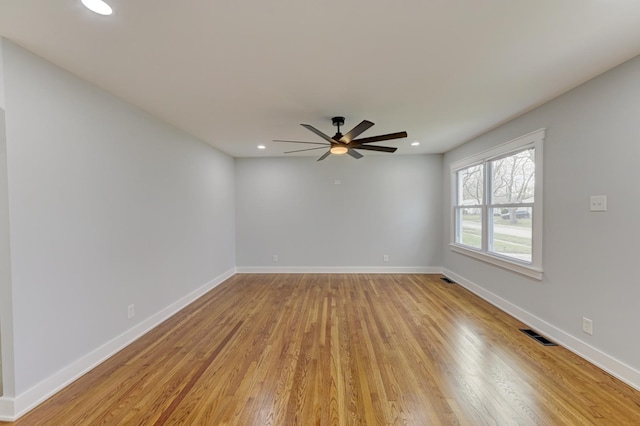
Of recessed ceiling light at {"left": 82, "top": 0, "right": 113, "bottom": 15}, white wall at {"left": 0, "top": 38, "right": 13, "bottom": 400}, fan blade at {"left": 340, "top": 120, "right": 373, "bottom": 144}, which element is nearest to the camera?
recessed ceiling light at {"left": 82, "top": 0, "right": 113, "bottom": 15}

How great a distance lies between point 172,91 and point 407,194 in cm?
448

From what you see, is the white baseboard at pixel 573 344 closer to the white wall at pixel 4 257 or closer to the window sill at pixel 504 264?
the window sill at pixel 504 264

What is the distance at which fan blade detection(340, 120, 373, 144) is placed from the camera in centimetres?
257

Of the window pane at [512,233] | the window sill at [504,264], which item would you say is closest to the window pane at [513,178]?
the window pane at [512,233]

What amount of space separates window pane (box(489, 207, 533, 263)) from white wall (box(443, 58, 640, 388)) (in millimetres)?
314

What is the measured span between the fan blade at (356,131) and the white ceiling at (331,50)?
1.01 feet

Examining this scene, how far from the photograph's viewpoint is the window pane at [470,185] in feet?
14.1

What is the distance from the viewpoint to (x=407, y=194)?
218 inches

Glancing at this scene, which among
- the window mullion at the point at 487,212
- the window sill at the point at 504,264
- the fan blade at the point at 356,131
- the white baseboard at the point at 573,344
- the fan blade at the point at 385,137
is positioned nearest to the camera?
the white baseboard at the point at 573,344

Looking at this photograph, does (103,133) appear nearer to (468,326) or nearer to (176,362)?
(176,362)

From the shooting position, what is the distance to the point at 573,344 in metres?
2.52

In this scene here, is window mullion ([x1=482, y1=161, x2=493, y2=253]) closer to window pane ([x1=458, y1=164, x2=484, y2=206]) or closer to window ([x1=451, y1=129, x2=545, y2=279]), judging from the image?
window ([x1=451, y1=129, x2=545, y2=279])

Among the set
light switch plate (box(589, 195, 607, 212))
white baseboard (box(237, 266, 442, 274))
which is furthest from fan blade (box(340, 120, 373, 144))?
white baseboard (box(237, 266, 442, 274))

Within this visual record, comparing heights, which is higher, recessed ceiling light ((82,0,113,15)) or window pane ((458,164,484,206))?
recessed ceiling light ((82,0,113,15))
